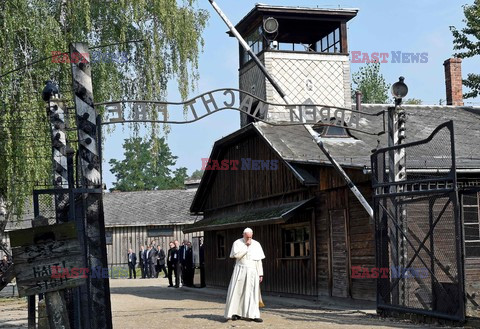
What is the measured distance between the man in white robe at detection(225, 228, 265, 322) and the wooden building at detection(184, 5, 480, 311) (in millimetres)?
3240

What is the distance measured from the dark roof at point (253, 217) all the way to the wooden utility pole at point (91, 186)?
9.07 metres

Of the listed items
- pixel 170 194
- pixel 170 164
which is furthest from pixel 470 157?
pixel 170 164

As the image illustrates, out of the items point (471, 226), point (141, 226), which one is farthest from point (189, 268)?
point (141, 226)

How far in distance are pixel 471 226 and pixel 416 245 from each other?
4.48 m

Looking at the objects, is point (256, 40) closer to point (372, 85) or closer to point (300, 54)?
point (300, 54)

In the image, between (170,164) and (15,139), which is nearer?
(15,139)

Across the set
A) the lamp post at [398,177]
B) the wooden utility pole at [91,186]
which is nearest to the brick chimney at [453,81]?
the lamp post at [398,177]

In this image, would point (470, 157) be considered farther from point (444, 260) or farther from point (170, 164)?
point (170, 164)

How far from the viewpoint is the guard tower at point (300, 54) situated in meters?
26.5

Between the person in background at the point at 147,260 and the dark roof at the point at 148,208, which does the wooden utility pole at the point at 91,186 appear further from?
the dark roof at the point at 148,208

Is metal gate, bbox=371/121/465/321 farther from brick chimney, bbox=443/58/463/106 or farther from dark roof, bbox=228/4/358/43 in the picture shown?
brick chimney, bbox=443/58/463/106

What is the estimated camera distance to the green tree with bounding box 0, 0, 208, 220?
850 inches

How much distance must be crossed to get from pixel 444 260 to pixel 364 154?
8086 millimetres

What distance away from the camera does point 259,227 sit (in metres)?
26.0
